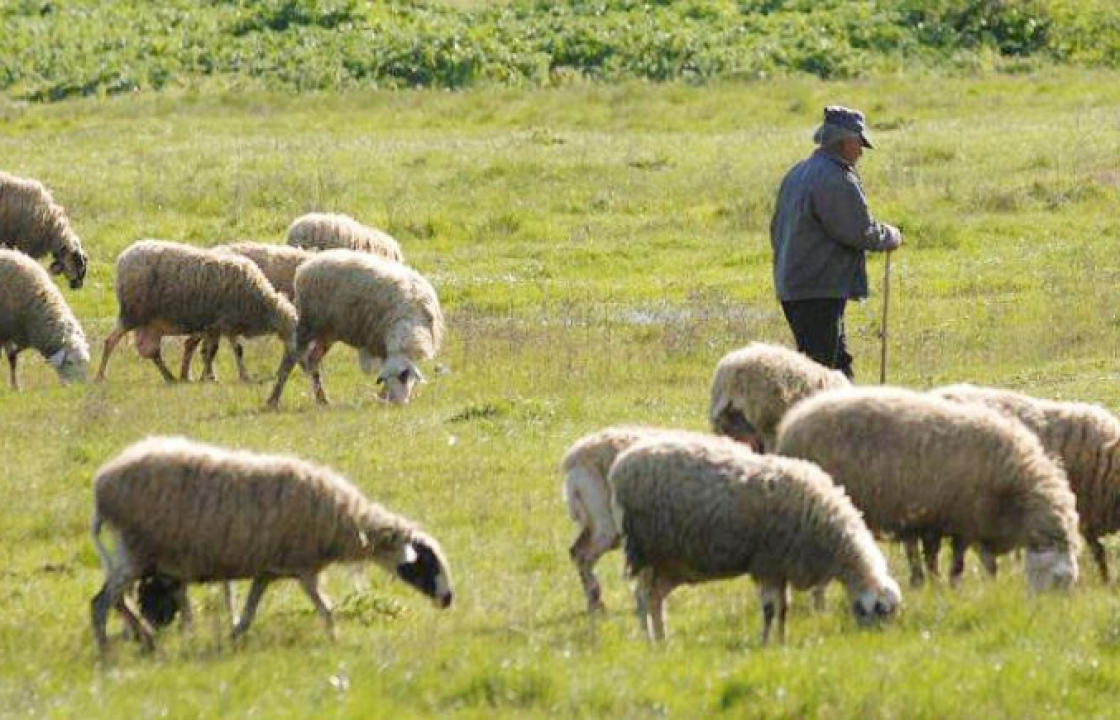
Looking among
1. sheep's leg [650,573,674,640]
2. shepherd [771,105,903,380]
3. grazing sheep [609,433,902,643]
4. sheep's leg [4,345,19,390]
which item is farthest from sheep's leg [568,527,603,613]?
sheep's leg [4,345,19,390]

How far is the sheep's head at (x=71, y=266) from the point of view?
2602 cm

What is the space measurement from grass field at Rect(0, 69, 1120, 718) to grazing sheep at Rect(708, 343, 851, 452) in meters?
1.28

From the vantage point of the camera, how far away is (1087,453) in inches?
509

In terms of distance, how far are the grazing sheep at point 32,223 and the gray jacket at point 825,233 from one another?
12544 mm

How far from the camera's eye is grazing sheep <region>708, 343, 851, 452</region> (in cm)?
1379

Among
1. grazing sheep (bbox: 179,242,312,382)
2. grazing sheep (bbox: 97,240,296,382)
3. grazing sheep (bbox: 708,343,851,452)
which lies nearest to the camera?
grazing sheep (bbox: 708,343,851,452)

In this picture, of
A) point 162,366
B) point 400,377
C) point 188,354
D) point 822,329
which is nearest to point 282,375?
point 400,377

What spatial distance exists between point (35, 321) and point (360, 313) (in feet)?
11.5

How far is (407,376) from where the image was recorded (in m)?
19.2

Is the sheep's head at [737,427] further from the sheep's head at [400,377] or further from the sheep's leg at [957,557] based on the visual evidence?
the sheep's head at [400,377]

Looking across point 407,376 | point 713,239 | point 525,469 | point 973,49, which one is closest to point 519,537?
point 525,469

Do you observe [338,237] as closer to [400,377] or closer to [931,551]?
[400,377]

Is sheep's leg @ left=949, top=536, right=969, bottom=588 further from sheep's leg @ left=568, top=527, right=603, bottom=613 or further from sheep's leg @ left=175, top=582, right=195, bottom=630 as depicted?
sheep's leg @ left=175, top=582, right=195, bottom=630

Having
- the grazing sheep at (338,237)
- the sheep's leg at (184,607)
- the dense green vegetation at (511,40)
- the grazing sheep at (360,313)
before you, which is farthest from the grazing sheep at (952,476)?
the dense green vegetation at (511,40)
